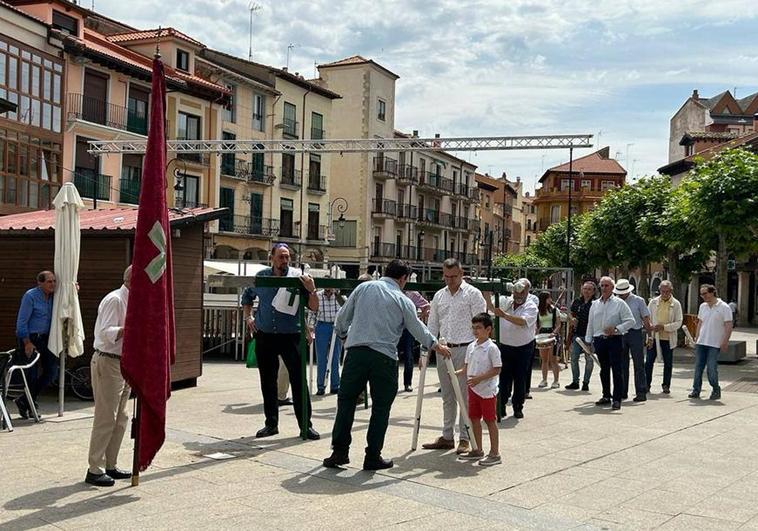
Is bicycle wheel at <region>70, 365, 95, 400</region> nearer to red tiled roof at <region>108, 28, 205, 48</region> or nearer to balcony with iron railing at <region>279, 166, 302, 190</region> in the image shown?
red tiled roof at <region>108, 28, 205, 48</region>

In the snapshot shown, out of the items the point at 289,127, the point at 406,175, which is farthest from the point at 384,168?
the point at 289,127

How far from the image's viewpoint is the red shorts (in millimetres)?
7434

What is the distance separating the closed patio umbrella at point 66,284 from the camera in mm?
9469

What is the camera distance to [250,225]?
4403 cm

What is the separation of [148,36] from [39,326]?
100 feet

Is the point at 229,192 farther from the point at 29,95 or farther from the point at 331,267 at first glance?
the point at 331,267

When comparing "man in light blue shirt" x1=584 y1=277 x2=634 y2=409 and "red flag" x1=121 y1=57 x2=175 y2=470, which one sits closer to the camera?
"red flag" x1=121 y1=57 x2=175 y2=470

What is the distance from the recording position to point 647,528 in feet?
17.7

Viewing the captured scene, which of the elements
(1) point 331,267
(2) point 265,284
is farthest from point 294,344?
(1) point 331,267

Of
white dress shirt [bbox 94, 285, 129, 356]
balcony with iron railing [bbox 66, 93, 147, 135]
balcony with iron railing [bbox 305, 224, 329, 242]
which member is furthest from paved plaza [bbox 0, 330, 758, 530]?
balcony with iron railing [bbox 305, 224, 329, 242]

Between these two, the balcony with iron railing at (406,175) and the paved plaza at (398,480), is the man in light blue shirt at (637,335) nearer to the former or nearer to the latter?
the paved plaza at (398,480)

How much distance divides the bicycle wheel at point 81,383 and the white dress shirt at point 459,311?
5.33 metres

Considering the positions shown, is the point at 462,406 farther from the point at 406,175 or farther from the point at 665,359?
the point at 406,175

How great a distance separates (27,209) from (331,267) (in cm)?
1249
